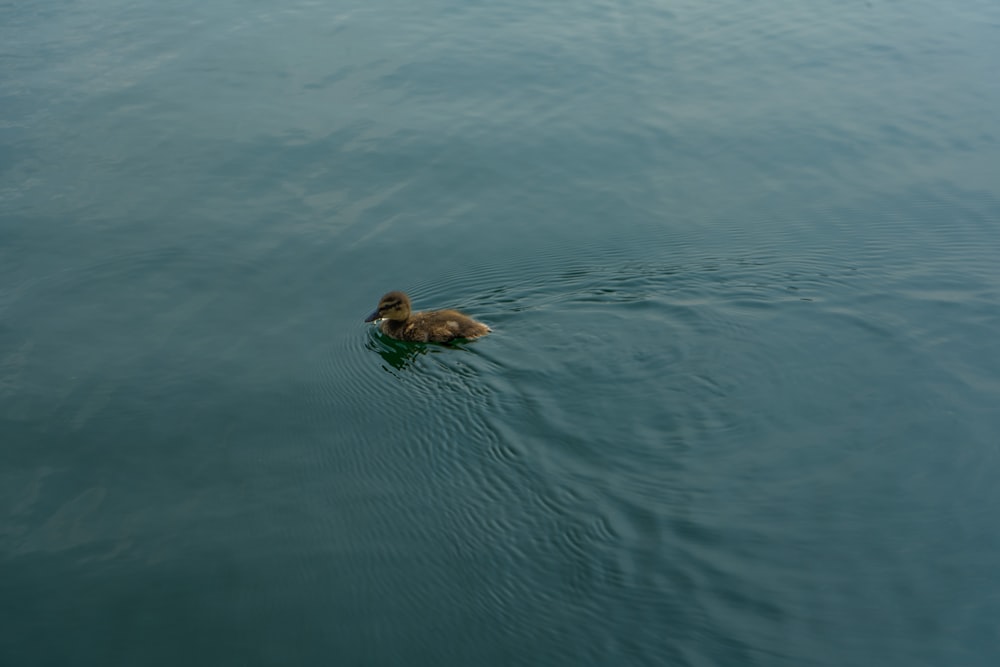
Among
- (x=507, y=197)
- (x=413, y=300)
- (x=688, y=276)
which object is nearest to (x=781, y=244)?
→ (x=688, y=276)

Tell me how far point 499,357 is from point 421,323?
2.62ft

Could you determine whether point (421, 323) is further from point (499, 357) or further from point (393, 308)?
point (499, 357)

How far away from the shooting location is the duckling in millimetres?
8125

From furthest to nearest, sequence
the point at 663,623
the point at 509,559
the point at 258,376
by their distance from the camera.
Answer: the point at 258,376 < the point at 509,559 < the point at 663,623

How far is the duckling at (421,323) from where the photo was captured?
812cm

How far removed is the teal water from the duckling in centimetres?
17

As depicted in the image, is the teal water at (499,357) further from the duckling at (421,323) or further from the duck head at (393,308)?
the duck head at (393,308)

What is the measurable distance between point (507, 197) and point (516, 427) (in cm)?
403

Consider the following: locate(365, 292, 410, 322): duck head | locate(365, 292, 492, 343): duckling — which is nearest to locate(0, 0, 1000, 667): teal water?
locate(365, 292, 492, 343): duckling

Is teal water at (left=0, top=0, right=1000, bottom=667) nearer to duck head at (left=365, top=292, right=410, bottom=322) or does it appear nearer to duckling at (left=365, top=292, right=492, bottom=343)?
duckling at (left=365, top=292, right=492, bottom=343)

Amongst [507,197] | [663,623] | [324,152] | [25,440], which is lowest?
[663,623]

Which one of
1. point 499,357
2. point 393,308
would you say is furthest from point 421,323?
point 499,357

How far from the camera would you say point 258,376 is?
789 cm

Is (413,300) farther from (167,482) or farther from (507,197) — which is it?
(167,482)
